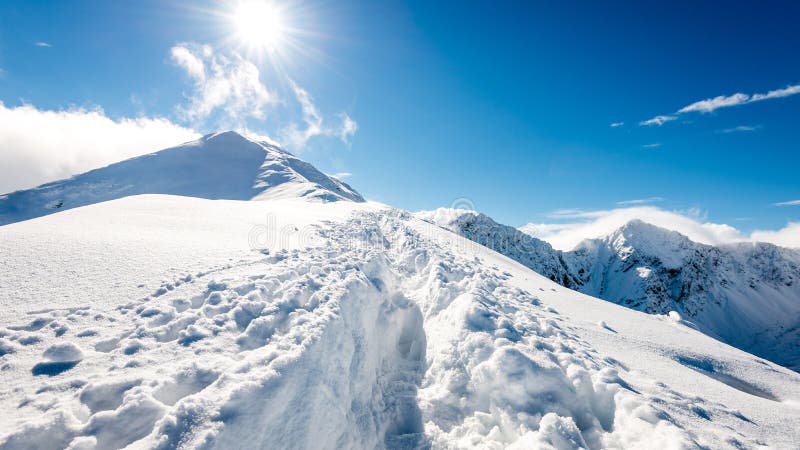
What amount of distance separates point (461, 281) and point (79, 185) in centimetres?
8597

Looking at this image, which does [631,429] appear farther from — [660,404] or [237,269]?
[237,269]

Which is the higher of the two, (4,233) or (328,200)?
(328,200)

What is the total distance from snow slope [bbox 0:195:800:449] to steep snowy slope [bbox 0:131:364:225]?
3647 cm

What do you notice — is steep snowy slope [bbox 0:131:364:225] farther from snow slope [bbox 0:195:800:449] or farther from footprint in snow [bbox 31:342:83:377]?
footprint in snow [bbox 31:342:83:377]

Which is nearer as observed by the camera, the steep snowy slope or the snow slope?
the snow slope

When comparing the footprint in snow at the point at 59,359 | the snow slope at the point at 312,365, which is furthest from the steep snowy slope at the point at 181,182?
the footprint in snow at the point at 59,359

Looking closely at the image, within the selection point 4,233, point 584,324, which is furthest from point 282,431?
point 4,233

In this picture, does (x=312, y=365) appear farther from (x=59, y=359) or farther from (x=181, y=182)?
(x=181, y=182)

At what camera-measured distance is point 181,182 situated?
208 feet

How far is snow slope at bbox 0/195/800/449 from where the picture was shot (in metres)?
3.88

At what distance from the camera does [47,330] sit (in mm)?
4848

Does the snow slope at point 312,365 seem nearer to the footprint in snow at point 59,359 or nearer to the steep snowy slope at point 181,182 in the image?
the footprint in snow at point 59,359

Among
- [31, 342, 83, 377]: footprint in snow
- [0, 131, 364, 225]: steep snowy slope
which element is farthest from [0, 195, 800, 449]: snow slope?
[0, 131, 364, 225]: steep snowy slope

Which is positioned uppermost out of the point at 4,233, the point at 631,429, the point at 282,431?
the point at 4,233
